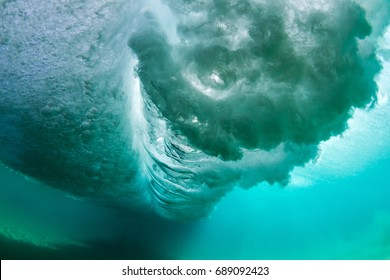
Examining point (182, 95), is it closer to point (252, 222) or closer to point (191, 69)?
point (191, 69)

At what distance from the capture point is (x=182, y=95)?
4.24 metres

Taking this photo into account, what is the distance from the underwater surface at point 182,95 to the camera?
11.8 ft

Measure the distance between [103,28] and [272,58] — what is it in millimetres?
2351

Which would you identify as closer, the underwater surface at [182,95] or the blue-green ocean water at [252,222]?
the underwater surface at [182,95]

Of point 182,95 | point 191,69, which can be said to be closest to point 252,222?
point 182,95

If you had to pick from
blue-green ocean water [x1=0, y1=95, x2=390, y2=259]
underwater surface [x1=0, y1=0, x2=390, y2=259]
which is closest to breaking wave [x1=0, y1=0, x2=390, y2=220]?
underwater surface [x1=0, y1=0, x2=390, y2=259]

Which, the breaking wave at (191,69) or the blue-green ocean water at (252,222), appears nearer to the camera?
the breaking wave at (191,69)

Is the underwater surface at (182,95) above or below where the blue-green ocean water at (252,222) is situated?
below

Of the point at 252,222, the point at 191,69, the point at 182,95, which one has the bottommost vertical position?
the point at 182,95

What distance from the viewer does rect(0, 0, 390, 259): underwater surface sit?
3.61 metres

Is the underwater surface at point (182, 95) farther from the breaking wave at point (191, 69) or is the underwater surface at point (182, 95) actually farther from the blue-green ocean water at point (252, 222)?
the blue-green ocean water at point (252, 222)

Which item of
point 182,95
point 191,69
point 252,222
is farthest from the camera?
point 252,222

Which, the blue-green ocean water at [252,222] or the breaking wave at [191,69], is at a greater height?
the blue-green ocean water at [252,222]

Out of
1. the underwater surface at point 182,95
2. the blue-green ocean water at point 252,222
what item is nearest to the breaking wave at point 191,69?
the underwater surface at point 182,95
